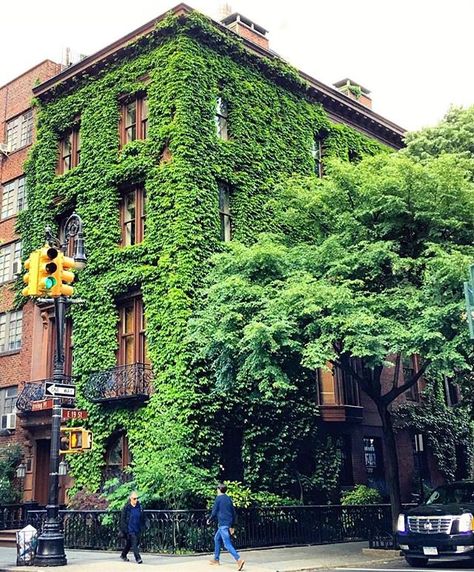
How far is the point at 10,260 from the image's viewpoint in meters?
31.0

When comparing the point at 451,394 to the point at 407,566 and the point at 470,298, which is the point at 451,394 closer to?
the point at 407,566

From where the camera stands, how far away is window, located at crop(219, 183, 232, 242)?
2617 cm

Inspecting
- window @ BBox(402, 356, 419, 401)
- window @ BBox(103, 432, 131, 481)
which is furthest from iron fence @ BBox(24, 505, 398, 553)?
window @ BBox(402, 356, 419, 401)

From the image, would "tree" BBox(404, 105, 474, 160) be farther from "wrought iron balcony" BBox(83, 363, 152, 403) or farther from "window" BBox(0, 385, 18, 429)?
"window" BBox(0, 385, 18, 429)

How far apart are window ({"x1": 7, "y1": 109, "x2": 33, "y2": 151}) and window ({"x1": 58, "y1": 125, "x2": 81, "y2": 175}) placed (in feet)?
8.95

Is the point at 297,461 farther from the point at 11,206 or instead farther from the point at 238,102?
the point at 11,206

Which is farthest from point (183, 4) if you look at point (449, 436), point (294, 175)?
point (449, 436)

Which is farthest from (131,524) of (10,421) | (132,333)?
(10,421)

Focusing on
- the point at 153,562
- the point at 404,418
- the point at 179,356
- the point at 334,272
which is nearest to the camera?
the point at 153,562

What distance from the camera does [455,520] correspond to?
15.5m

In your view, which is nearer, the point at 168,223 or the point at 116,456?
the point at 116,456

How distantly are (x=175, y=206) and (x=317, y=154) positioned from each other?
30.3 feet

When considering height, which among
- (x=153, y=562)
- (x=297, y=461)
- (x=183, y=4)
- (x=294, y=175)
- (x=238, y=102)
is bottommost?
(x=153, y=562)

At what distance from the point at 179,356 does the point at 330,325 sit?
6.17m
